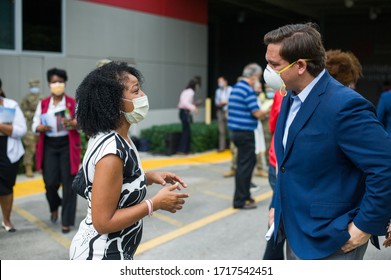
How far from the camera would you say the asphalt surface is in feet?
18.0

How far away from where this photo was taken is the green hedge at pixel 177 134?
13.3 m

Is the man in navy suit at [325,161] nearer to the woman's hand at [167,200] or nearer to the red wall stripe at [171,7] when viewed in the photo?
the woman's hand at [167,200]

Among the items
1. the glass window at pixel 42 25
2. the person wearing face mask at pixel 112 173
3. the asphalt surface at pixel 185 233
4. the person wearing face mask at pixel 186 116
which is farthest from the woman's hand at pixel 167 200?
the person wearing face mask at pixel 186 116

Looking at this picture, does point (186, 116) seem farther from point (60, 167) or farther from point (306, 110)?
point (306, 110)

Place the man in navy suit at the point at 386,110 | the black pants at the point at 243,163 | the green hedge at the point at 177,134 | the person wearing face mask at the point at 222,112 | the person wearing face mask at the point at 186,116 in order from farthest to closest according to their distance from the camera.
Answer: the person wearing face mask at the point at 222,112 → the green hedge at the point at 177,134 → the person wearing face mask at the point at 186,116 → the black pants at the point at 243,163 → the man in navy suit at the point at 386,110

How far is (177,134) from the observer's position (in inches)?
526

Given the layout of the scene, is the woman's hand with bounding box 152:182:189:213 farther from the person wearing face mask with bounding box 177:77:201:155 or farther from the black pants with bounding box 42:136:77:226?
the person wearing face mask with bounding box 177:77:201:155

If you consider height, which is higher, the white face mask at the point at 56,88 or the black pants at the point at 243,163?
the white face mask at the point at 56,88

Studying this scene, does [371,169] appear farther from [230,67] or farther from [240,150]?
[230,67]

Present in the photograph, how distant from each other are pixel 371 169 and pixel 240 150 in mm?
5285

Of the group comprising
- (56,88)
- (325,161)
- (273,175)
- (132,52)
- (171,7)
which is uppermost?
(171,7)

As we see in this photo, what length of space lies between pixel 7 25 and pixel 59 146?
571 cm

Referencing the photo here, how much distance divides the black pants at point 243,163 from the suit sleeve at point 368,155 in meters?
5.15

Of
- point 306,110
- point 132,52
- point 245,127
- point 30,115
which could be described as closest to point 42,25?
point 30,115
